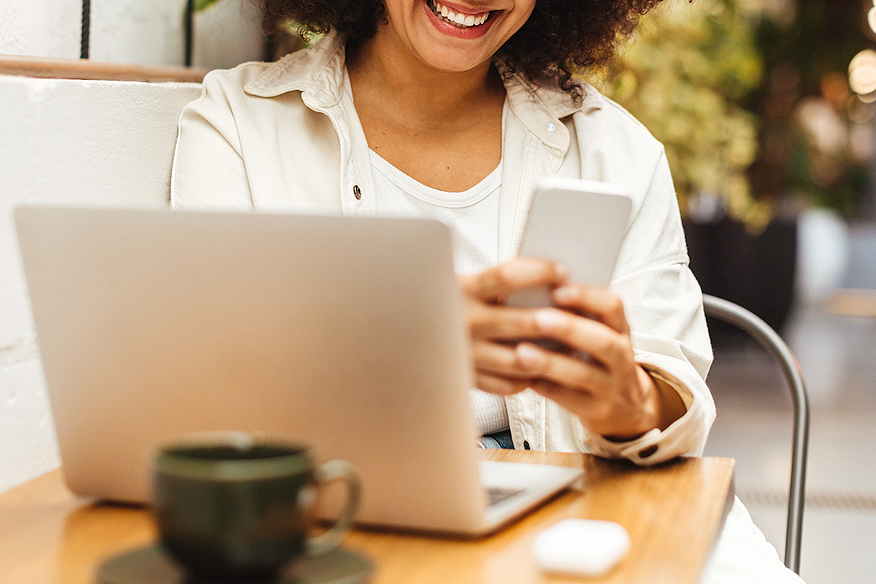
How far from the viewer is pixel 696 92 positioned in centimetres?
429

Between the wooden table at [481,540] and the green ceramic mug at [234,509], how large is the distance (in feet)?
0.26

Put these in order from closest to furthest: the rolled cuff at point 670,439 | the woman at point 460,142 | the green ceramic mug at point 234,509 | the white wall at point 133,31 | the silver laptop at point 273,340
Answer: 1. the green ceramic mug at point 234,509
2. the silver laptop at point 273,340
3. the rolled cuff at point 670,439
4. the white wall at point 133,31
5. the woman at point 460,142

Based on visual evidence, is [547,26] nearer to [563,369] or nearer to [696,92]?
[563,369]

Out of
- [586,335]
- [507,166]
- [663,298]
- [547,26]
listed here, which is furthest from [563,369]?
[547,26]

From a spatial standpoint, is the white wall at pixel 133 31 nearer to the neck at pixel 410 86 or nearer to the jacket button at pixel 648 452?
the neck at pixel 410 86

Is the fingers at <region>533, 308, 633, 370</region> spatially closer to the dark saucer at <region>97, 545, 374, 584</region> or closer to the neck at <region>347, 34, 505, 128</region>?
the dark saucer at <region>97, 545, 374, 584</region>

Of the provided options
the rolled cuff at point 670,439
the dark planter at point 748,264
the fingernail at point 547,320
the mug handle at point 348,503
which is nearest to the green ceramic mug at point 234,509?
the mug handle at point 348,503

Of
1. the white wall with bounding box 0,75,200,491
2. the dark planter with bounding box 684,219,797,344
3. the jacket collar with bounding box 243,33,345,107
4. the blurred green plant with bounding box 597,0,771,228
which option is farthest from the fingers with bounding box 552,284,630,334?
the dark planter with bounding box 684,219,797,344

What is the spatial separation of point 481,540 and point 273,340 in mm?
196

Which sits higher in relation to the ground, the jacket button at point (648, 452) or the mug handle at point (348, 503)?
the mug handle at point (348, 503)

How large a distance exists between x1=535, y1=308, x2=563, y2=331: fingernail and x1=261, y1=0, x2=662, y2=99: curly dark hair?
75 cm

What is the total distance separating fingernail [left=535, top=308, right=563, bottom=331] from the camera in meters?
0.68

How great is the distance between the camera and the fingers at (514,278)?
0.66 metres

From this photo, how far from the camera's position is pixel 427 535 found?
65 centimetres
